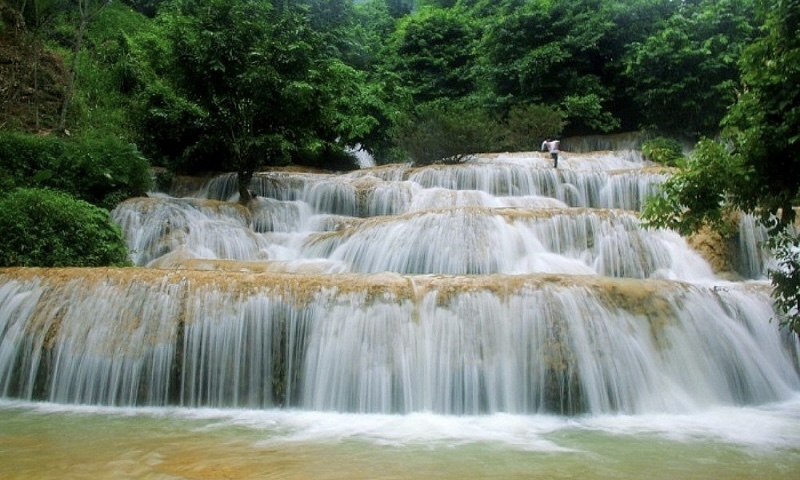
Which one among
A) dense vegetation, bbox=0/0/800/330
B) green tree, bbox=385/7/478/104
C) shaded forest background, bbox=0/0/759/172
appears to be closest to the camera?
dense vegetation, bbox=0/0/800/330

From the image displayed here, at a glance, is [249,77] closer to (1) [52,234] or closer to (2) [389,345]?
(1) [52,234]

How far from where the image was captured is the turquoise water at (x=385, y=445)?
4.75 m

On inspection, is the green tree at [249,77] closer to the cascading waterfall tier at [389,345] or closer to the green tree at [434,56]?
the cascading waterfall tier at [389,345]

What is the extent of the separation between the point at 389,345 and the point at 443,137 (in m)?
13.3

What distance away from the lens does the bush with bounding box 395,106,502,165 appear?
777 inches

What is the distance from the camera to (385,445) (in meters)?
5.60

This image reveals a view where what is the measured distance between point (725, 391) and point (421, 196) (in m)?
→ 9.03

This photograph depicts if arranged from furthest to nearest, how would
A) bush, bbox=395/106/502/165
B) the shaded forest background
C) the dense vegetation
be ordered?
1. bush, bbox=395/106/502/165
2. the shaded forest background
3. the dense vegetation

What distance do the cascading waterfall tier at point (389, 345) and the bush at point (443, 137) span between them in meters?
12.4

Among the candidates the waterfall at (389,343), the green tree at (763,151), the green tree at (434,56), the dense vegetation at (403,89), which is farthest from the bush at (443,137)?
the green tree at (763,151)

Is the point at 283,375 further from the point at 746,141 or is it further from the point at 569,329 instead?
the point at 746,141

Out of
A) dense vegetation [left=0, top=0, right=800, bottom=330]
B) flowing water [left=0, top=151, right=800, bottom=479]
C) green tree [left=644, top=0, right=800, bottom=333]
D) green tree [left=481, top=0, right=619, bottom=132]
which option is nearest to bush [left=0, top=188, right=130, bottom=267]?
flowing water [left=0, top=151, right=800, bottom=479]

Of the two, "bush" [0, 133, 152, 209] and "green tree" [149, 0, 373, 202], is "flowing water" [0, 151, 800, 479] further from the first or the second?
"green tree" [149, 0, 373, 202]

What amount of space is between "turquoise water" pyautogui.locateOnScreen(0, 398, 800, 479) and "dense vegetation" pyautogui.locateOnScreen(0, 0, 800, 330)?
4.90 ft
